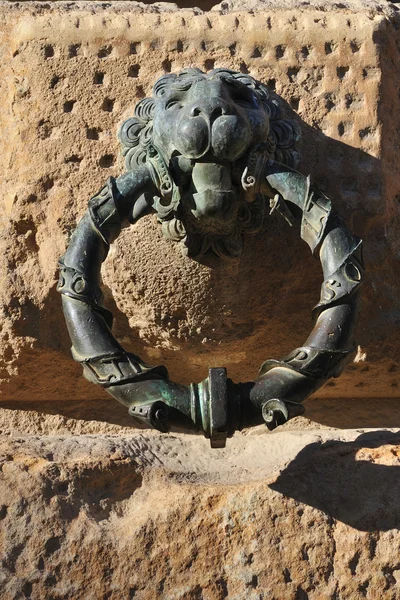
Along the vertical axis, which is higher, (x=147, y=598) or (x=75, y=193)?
(x=75, y=193)

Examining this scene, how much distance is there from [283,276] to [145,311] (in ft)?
0.75

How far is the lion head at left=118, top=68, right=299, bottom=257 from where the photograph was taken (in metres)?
1.72

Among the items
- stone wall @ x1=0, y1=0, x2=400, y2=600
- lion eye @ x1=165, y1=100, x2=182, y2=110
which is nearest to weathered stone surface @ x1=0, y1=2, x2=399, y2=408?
stone wall @ x1=0, y1=0, x2=400, y2=600

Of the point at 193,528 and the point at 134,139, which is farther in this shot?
the point at 134,139

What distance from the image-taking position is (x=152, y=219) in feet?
6.15

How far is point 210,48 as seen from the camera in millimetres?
1963

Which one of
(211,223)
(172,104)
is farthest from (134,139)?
(211,223)

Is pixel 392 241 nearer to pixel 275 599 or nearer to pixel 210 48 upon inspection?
pixel 210 48

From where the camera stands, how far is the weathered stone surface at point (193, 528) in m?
1.70

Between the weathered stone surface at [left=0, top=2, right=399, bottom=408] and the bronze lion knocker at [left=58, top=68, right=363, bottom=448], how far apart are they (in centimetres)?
7

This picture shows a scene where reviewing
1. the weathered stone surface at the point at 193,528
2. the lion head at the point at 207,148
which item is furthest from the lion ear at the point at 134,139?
the weathered stone surface at the point at 193,528

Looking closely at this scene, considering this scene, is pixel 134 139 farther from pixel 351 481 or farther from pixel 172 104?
pixel 351 481

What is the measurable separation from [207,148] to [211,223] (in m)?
0.12

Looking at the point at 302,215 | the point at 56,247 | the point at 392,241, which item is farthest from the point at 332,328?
the point at 56,247
